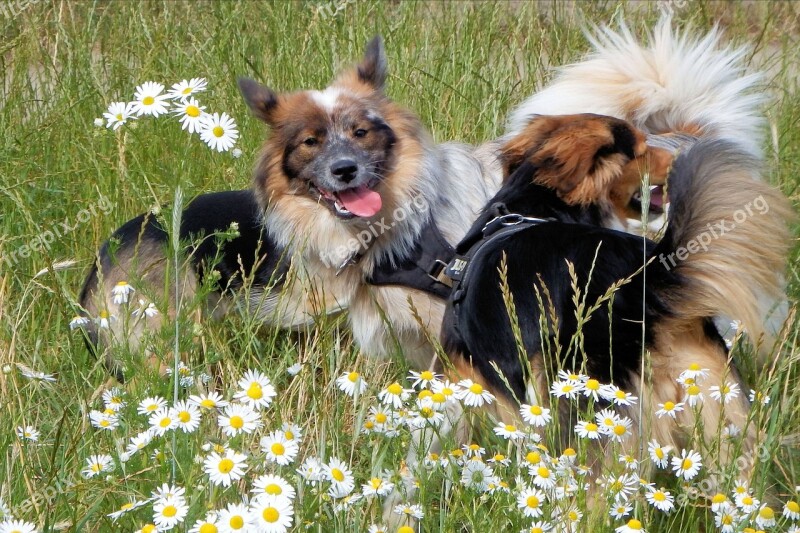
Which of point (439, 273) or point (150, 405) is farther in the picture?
point (439, 273)

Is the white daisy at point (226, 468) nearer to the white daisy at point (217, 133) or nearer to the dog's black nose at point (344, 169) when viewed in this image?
the white daisy at point (217, 133)

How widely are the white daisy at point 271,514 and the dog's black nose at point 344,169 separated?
1.94 m

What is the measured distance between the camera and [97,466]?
76.3 inches

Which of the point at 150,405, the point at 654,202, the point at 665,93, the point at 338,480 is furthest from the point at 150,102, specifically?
the point at 665,93

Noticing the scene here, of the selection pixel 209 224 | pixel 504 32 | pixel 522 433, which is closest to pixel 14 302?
pixel 209 224

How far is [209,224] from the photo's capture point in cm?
364

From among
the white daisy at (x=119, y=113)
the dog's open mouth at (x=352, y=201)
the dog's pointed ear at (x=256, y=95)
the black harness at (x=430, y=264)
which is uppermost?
the white daisy at (x=119, y=113)

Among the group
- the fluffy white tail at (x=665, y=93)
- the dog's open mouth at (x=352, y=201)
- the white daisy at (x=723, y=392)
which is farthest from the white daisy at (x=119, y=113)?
the fluffy white tail at (x=665, y=93)

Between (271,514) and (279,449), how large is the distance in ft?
0.76

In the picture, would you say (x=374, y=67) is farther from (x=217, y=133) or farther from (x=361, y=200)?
(x=217, y=133)

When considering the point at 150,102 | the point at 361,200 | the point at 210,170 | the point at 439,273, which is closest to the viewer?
the point at 150,102

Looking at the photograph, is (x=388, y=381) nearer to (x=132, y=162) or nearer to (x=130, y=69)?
(x=132, y=162)

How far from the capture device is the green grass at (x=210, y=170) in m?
2.08

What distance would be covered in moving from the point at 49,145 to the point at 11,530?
10.8ft
